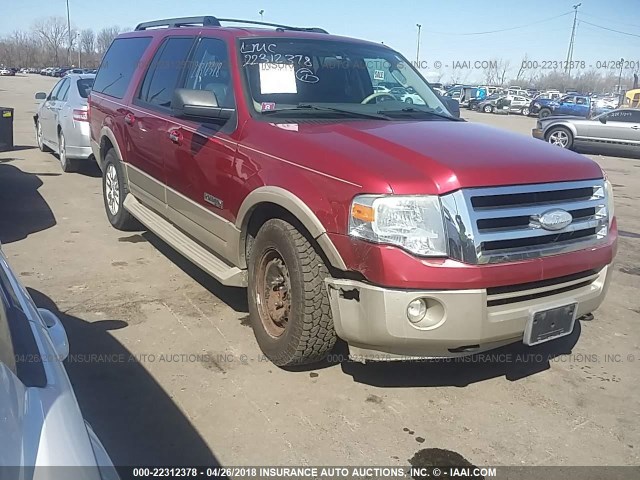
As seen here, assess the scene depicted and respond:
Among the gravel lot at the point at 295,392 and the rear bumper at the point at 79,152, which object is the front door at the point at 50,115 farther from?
the gravel lot at the point at 295,392

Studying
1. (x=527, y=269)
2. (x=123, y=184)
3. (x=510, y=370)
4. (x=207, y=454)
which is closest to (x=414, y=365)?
(x=510, y=370)

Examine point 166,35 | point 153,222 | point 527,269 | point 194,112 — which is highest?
point 166,35

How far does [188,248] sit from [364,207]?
210 centimetres

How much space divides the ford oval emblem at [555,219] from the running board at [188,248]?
1952 mm

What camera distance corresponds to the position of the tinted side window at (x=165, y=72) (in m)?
4.96

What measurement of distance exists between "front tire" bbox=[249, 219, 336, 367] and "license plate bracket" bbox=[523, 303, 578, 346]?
108 cm

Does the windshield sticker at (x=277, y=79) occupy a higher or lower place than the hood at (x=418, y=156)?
higher

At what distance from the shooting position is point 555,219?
3162 mm

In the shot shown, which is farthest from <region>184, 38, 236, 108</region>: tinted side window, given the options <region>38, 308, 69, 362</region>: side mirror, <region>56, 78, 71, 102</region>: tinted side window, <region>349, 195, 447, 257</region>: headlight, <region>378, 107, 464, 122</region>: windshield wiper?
<region>56, 78, 71, 102</region>: tinted side window

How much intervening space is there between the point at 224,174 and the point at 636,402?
297cm

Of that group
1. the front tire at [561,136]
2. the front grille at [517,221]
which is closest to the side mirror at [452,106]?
the front grille at [517,221]

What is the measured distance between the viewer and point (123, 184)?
6.06m

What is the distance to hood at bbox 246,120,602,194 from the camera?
9.70 ft

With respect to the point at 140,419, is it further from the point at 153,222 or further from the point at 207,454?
the point at 153,222
